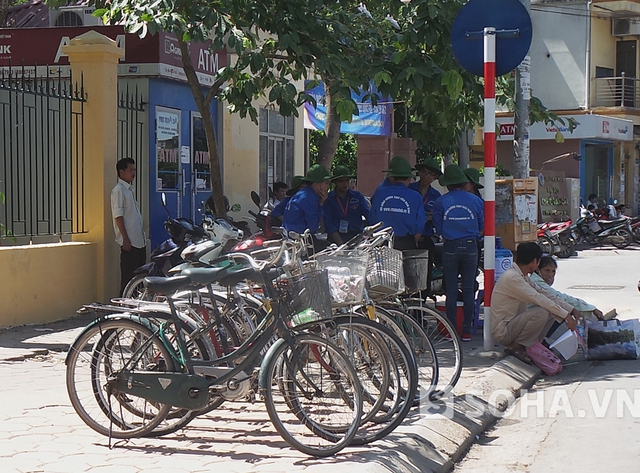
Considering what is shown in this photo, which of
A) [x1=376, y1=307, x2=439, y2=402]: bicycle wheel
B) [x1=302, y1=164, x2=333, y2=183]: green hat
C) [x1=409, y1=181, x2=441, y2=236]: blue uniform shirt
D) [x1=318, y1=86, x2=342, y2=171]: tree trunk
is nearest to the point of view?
[x1=376, y1=307, x2=439, y2=402]: bicycle wheel

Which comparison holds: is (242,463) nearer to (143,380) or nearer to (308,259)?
(143,380)

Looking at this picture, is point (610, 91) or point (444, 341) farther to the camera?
point (610, 91)

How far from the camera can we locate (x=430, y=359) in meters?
6.48

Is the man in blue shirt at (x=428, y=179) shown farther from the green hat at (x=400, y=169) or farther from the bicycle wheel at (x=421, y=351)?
the bicycle wheel at (x=421, y=351)

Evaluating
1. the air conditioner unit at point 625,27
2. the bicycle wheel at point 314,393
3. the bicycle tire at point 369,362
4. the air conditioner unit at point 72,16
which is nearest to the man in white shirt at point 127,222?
the bicycle tire at point 369,362

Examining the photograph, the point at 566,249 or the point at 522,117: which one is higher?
the point at 522,117

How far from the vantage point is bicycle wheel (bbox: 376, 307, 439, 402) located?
21.1 feet

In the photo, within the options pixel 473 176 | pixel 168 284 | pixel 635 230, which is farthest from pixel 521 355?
pixel 635 230

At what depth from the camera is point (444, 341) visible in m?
6.88

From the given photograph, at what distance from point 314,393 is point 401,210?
411 centimetres

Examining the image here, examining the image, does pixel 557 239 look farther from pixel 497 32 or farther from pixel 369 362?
pixel 369 362

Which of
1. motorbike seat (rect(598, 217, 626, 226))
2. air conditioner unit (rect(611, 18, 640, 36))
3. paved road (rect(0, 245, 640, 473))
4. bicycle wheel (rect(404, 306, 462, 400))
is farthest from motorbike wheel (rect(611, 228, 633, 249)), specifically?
bicycle wheel (rect(404, 306, 462, 400))

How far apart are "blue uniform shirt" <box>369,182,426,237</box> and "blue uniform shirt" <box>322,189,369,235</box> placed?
961 mm

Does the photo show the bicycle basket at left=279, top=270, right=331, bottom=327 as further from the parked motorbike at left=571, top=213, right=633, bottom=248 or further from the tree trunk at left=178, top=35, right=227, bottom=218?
the parked motorbike at left=571, top=213, right=633, bottom=248
